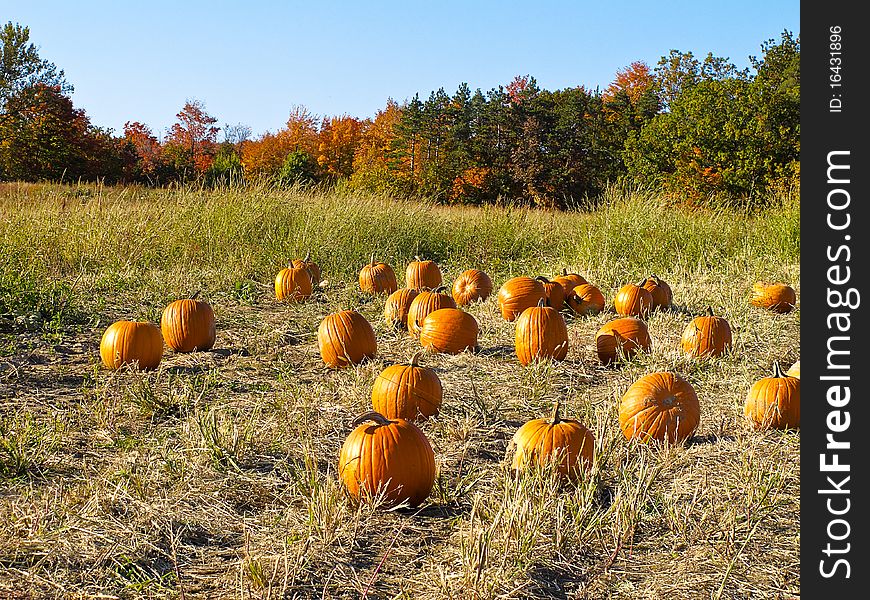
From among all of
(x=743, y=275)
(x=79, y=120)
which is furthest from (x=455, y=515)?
(x=79, y=120)

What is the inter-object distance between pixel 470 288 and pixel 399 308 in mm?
1155

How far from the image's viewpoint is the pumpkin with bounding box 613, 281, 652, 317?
554cm

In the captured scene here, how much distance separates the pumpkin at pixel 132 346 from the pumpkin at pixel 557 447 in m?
2.46

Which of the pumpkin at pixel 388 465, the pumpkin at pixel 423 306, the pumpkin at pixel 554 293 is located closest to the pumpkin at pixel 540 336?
the pumpkin at pixel 423 306

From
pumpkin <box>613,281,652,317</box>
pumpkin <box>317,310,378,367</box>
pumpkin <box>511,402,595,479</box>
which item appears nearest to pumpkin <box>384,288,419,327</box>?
pumpkin <box>317,310,378,367</box>

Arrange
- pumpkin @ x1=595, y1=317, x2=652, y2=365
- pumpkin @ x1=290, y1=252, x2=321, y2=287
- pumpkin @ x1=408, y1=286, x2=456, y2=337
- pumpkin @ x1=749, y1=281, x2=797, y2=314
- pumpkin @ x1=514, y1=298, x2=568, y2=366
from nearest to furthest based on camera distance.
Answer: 1. pumpkin @ x1=514, y1=298, x2=568, y2=366
2. pumpkin @ x1=595, y1=317, x2=652, y2=365
3. pumpkin @ x1=408, y1=286, x2=456, y2=337
4. pumpkin @ x1=749, y1=281, x2=797, y2=314
5. pumpkin @ x1=290, y1=252, x2=321, y2=287

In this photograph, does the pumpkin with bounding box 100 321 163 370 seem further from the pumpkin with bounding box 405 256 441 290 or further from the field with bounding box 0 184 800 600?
the pumpkin with bounding box 405 256 441 290

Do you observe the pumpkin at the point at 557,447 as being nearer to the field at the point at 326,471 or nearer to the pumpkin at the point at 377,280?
the field at the point at 326,471

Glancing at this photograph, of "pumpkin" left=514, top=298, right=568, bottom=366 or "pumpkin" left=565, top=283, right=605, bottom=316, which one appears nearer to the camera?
"pumpkin" left=514, top=298, right=568, bottom=366

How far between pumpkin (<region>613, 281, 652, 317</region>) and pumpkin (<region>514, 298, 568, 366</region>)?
1.29 m

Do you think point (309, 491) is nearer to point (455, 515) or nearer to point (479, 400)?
point (455, 515)

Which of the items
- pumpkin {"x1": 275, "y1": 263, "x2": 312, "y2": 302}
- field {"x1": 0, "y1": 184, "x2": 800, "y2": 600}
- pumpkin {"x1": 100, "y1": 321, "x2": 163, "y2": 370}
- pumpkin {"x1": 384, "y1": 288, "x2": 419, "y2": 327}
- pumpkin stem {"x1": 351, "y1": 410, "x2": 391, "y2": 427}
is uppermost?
pumpkin {"x1": 275, "y1": 263, "x2": 312, "y2": 302}

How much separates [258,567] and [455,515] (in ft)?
2.54

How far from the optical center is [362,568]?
221 cm
